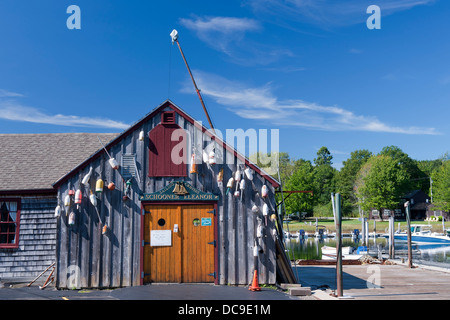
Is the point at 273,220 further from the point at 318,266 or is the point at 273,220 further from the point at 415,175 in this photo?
the point at 415,175

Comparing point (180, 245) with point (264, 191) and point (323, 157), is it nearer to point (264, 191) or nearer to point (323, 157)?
point (264, 191)

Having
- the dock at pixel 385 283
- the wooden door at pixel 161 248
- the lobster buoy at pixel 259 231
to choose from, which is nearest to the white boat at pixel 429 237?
the dock at pixel 385 283

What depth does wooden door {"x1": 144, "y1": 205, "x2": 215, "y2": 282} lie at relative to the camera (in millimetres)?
12953

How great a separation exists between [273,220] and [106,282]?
5.90 metres

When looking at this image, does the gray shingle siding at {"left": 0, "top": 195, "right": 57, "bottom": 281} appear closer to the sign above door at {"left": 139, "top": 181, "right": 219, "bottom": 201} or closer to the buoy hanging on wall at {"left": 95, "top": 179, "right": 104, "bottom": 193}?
the buoy hanging on wall at {"left": 95, "top": 179, "right": 104, "bottom": 193}

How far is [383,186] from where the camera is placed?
73.8m

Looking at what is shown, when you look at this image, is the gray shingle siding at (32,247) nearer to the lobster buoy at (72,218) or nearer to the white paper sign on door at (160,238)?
the lobster buoy at (72,218)

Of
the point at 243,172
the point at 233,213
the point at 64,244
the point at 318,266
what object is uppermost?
the point at 243,172

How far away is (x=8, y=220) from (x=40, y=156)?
309 centimetres

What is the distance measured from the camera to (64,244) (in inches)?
510

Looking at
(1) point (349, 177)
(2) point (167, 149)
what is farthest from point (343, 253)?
(1) point (349, 177)

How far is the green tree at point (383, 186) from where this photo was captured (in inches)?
2872

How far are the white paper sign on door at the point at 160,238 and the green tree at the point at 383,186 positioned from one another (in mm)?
66508
